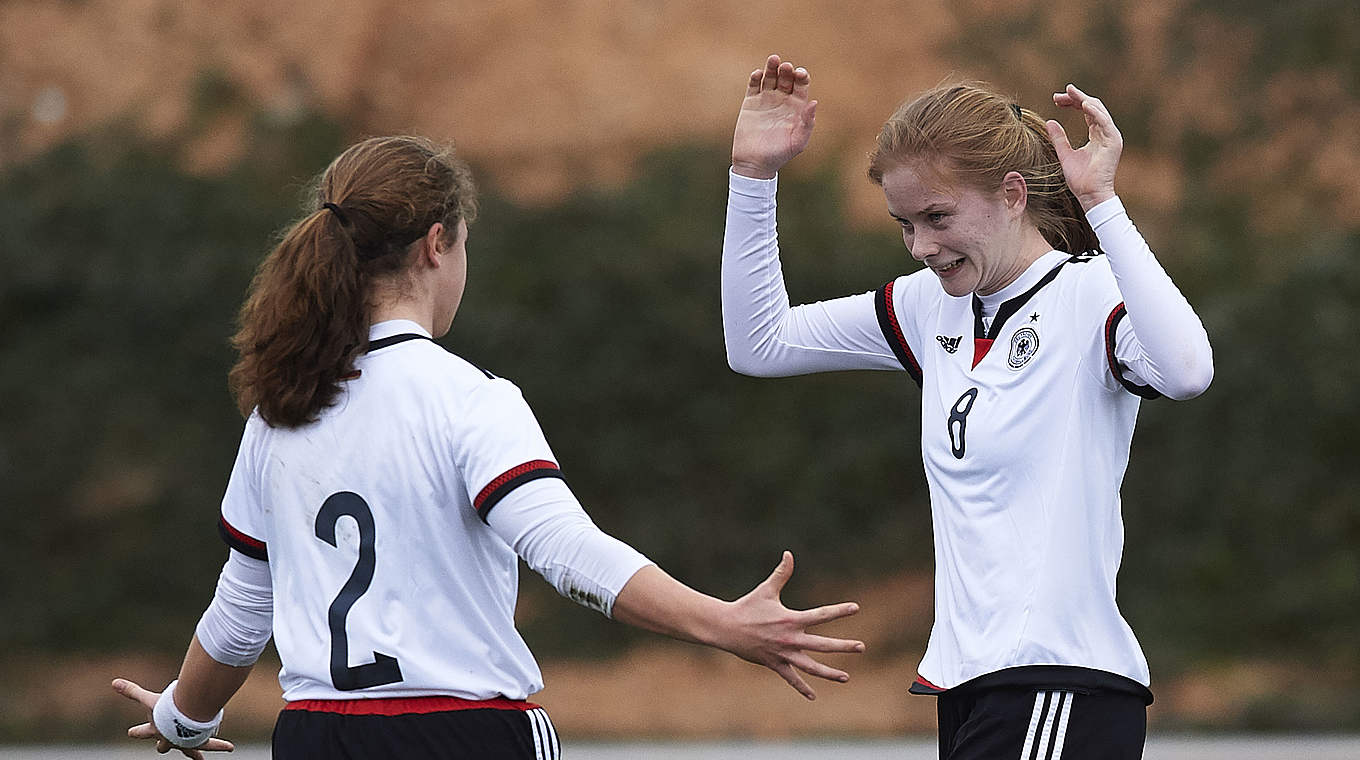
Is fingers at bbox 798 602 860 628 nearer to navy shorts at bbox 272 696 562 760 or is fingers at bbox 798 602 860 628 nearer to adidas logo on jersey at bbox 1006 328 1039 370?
navy shorts at bbox 272 696 562 760

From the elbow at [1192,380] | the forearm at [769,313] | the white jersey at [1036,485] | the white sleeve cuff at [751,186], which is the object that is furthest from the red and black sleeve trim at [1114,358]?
the white sleeve cuff at [751,186]

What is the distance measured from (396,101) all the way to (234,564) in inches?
552

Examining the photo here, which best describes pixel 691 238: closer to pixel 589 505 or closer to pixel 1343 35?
pixel 589 505

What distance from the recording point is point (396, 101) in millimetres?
16422

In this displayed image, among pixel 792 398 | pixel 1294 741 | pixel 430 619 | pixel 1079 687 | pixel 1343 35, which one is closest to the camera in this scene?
pixel 430 619

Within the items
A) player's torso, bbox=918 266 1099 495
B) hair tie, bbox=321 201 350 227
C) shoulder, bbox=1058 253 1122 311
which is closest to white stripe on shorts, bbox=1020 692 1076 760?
player's torso, bbox=918 266 1099 495

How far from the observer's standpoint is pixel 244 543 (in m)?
2.86

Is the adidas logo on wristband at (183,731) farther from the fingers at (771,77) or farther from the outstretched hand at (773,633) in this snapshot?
the fingers at (771,77)

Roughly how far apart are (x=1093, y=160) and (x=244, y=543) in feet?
5.39

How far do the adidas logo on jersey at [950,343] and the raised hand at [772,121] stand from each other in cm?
53

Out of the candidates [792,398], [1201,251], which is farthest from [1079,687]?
[1201,251]

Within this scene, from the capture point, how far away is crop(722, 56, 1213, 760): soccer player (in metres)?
2.81

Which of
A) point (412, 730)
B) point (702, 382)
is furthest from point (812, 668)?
point (702, 382)

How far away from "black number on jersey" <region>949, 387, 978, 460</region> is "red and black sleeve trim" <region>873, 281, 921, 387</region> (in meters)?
0.29
